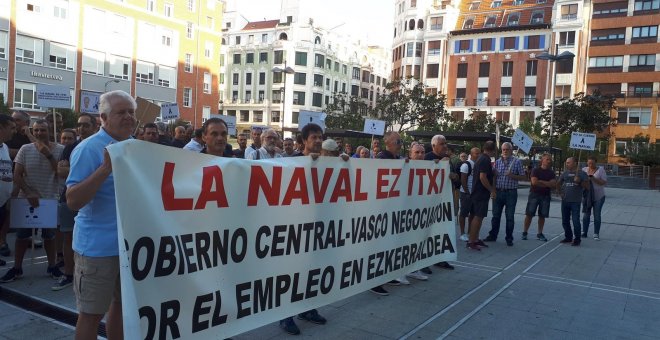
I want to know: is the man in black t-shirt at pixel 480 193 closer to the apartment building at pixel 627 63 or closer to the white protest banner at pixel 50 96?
the white protest banner at pixel 50 96

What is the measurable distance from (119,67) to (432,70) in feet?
124

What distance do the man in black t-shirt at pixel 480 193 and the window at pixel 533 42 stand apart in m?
54.3

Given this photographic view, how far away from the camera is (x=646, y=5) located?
52500 millimetres

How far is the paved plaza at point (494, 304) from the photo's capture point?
481 cm

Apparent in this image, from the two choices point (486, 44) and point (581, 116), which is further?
point (486, 44)

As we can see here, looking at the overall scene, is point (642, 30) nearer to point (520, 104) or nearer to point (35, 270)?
point (520, 104)

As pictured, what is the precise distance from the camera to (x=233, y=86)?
78.8 m

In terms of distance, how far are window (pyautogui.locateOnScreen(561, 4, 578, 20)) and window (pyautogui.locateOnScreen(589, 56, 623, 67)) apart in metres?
5.18

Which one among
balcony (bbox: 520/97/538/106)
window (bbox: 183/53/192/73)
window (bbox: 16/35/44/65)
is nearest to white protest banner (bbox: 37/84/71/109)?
window (bbox: 16/35/44/65)

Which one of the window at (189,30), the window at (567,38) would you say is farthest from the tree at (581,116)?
the window at (189,30)

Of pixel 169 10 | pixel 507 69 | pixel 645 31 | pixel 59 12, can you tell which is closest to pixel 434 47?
pixel 507 69

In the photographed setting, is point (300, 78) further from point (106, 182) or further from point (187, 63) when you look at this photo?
point (106, 182)

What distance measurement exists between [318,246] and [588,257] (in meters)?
6.92

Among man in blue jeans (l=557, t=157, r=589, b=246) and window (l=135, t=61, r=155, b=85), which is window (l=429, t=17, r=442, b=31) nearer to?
window (l=135, t=61, r=155, b=85)
